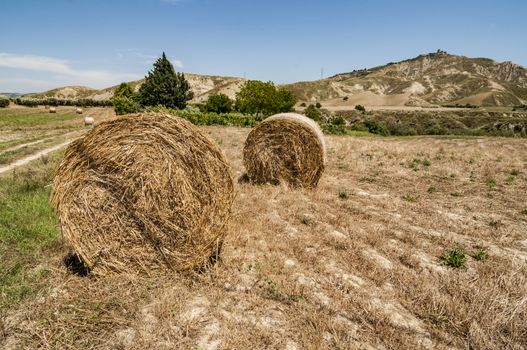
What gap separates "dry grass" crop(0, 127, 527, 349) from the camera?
390cm

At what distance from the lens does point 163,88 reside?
5369cm

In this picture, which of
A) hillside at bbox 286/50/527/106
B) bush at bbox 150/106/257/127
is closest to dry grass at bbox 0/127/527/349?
bush at bbox 150/106/257/127

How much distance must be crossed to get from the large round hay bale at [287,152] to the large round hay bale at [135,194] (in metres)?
5.52

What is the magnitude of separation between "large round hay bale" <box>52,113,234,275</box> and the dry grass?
1.33ft

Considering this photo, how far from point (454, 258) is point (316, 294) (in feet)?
8.99

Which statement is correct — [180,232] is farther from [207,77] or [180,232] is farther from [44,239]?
[207,77]

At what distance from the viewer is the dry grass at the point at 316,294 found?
3.90 metres

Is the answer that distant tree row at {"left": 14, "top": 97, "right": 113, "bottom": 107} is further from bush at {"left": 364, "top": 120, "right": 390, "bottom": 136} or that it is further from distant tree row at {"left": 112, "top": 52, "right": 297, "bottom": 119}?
bush at {"left": 364, "top": 120, "right": 390, "bottom": 136}

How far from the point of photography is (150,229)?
527 centimetres

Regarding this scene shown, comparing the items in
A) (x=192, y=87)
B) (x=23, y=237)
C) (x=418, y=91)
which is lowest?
(x=23, y=237)

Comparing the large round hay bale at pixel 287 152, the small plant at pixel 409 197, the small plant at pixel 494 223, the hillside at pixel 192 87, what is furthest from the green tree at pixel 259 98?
the hillside at pixel 192 87

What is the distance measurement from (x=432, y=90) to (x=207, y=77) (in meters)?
108

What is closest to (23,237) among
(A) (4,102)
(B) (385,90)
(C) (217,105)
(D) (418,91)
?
(C) (217,105)

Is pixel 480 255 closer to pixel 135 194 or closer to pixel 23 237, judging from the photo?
pixel 135 194
